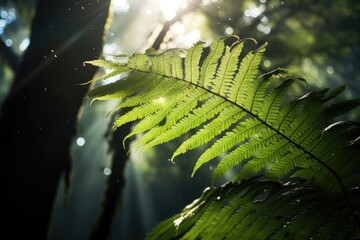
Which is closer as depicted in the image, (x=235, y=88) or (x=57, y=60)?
(x=235, y=88)

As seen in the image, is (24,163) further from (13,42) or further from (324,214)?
(13,42)

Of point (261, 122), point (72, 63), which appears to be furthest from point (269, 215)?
point (72, 63)

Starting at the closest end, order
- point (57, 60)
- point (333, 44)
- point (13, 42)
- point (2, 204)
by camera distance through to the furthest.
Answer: point (2, 204) → point (57, 60) → point (333, 44) → point (13, 42)

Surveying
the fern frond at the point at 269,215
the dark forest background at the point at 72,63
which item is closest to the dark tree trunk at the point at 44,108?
the dark forest background at the point at 72,63

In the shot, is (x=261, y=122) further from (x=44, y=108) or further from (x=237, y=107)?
(x=44, y=108)

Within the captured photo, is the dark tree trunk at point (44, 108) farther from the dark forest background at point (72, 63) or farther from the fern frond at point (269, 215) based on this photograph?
the fern frond at point (269, 215)

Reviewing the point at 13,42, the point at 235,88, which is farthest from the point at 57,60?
the point at 13,42

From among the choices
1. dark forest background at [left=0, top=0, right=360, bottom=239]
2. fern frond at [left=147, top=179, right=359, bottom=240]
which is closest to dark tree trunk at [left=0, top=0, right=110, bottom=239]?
dark forest background at [left=0, top=0, right=360, bottom=239]
